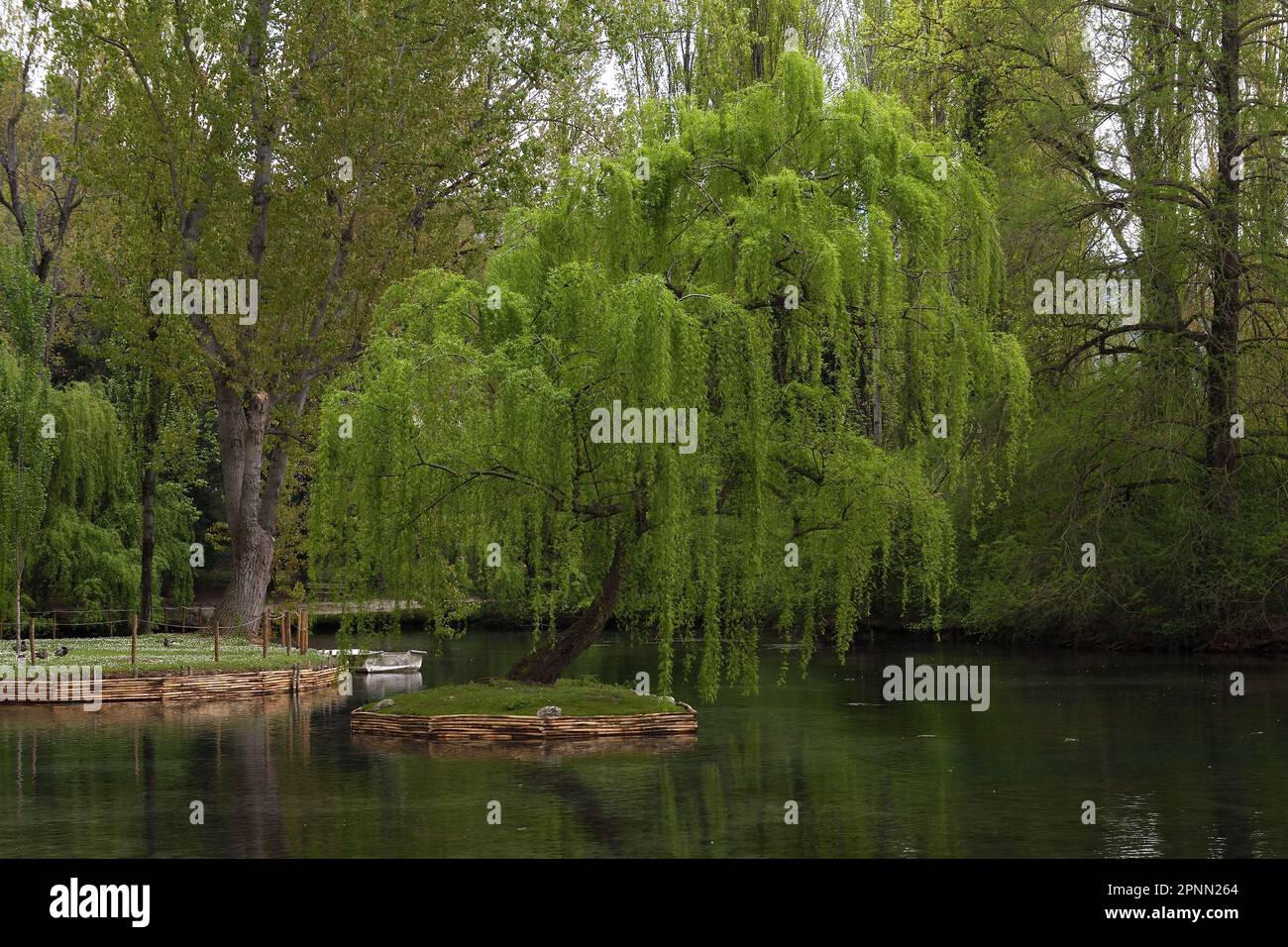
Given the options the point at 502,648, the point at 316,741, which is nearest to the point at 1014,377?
the point at 316,741

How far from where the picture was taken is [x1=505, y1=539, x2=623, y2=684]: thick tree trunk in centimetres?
2339

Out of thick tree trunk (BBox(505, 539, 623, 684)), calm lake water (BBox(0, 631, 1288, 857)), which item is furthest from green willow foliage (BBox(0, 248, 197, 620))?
thick tree trunk (BBox(505, 539, 623, 684))

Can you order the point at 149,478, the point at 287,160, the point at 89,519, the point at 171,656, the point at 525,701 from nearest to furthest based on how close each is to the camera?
the point at 525,701 → the point at 171,656 → the point at 287,160 → the point at 149,478 → the point at 89,519

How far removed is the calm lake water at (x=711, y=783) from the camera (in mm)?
15438

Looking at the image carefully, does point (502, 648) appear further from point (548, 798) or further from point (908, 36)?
point (548, 798)

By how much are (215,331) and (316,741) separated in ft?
53.2

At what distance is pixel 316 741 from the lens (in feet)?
77.6

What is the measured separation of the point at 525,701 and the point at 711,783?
469cm

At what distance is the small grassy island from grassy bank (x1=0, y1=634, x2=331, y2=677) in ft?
26.8

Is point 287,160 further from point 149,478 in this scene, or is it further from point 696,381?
point 696,381

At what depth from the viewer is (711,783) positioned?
19297 millimetres

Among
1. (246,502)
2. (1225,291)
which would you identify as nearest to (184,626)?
(246,502)

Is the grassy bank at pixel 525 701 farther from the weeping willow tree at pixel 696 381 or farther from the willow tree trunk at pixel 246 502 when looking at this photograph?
the willow tree trunk at pixel 246 502
